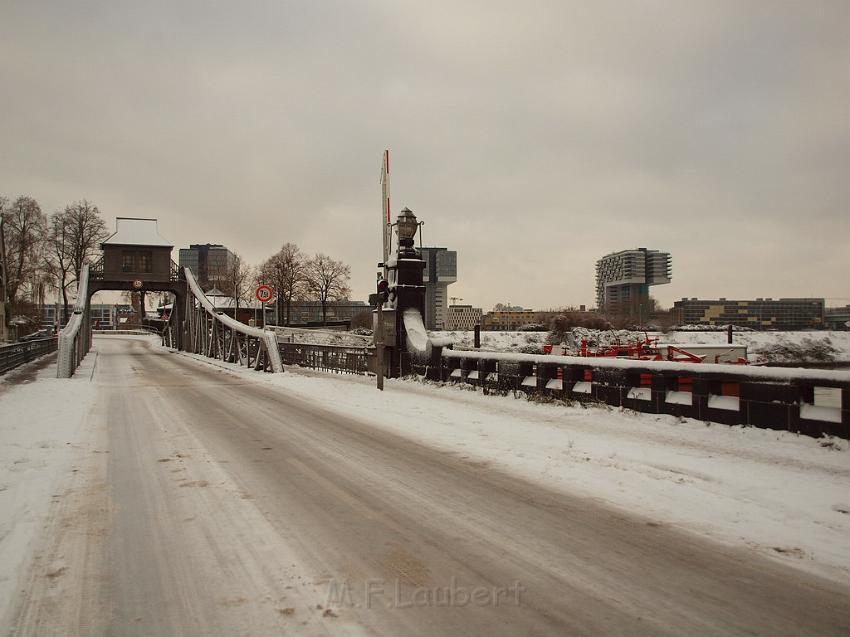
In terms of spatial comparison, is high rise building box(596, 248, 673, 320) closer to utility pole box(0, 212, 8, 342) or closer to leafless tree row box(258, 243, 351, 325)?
leafless tree row box(258, 243, 351, 325)

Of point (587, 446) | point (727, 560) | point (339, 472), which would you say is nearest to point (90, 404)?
point (339, 472)

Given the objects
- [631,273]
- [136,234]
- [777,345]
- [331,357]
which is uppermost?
[631,273]

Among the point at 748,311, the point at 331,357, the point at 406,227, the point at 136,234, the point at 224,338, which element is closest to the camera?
the point at 406,227

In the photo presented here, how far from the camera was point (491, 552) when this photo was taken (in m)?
3.73

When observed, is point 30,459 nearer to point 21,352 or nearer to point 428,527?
point 428,527

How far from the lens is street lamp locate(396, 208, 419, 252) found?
17016 millimetres

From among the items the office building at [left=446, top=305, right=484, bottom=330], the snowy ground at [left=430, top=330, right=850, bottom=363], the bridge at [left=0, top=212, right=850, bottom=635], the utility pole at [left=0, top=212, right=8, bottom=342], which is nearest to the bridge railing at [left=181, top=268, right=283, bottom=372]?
the bridge at [left=0, top=212, right=850, bottom=635]

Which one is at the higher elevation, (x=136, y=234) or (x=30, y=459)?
(x=136, y=234)

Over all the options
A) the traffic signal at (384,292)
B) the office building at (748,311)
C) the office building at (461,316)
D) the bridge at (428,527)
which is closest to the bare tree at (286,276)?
the traffic signal at (384,292)

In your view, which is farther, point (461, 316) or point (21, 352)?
point (461, 316)

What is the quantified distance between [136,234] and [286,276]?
75.0 feet

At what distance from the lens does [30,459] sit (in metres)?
6.40

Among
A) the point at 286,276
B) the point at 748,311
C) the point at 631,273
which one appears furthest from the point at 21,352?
the point at 748,311

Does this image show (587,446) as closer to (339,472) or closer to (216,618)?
(339,472)
